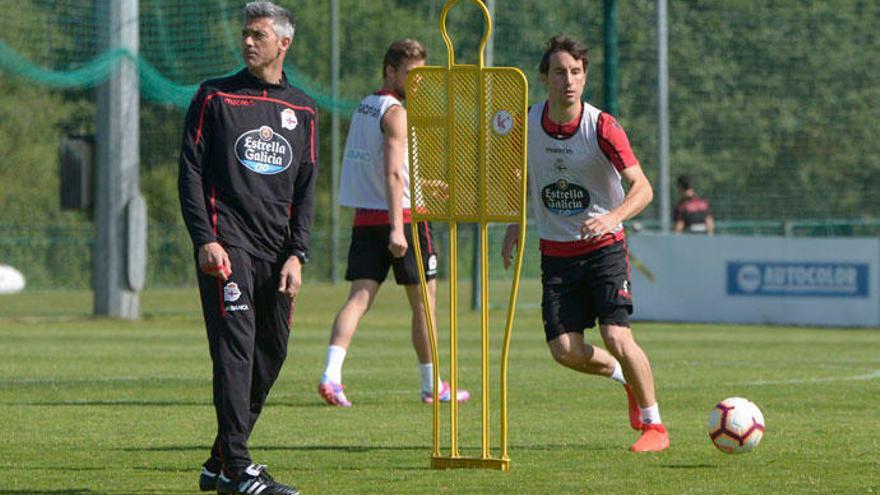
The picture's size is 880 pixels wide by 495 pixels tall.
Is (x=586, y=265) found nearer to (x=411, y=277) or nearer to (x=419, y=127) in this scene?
(x=419, y=127)

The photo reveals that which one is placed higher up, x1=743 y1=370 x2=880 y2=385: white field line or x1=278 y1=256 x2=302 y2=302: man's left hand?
x1=278 y1=256 x2=302 y2=302: man's left hand

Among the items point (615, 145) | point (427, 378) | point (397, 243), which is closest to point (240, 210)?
point (615, 145)

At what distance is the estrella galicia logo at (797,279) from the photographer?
22.2m

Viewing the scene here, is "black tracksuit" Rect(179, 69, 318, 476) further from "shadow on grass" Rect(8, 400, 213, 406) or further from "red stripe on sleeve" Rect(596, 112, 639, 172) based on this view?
"shadow on grass" Rect(8, 400, 213, 406)

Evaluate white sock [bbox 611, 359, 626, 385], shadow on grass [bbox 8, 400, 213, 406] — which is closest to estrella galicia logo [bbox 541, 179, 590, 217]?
white sock [bbox 611, 359, 626, 385]

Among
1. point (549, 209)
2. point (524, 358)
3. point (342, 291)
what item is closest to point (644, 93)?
point (342, 291)

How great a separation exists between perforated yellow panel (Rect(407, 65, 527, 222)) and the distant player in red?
20262 millimetres

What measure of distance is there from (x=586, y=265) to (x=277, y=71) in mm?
2466

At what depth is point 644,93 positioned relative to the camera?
32.8 m

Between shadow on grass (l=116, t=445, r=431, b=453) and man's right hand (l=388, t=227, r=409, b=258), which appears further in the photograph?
man's right hand (l=388, t=227, r=409, b=258)

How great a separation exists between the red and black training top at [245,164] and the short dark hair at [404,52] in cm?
381

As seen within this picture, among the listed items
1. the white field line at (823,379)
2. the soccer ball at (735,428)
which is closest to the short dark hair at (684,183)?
the white field line at (823,379)

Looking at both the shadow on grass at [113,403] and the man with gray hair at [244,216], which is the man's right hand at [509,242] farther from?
the shadow on grass at [113,403]

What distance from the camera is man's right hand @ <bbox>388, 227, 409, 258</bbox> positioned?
11.0 meters
